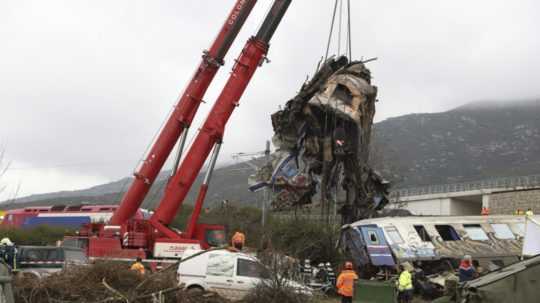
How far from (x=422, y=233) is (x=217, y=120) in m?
8.57

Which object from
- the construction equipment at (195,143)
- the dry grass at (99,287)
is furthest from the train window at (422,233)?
the dry grass at (99,287)

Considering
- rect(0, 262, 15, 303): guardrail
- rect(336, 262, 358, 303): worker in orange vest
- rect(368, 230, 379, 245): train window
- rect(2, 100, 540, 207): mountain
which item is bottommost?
rect(336, 262, 358, 303): worker in orange vest

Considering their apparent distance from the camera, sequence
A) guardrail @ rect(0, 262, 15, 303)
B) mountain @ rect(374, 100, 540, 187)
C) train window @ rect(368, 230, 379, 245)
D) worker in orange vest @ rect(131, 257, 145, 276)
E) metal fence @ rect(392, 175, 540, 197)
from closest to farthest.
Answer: guardrail @ rect(0, 262, 15, 303) < worker in orange vest @ rect(131, 257, 145, 276) < train window @ rect(368, 230, 379, 245) < metal fence @ rect(392, 175, 540, 197) < mountain @ rect(374, 100, 540, 187)

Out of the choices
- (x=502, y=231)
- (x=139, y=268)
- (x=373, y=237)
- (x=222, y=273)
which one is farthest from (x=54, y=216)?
(x=502, y=231)

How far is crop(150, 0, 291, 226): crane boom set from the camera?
20391mm

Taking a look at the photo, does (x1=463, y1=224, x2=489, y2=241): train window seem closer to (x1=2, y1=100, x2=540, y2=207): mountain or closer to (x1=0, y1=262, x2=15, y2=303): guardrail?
(x1=0, y1=262, x2=15, y2=303): guardrail

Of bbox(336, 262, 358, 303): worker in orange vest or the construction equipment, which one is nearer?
bbox(336, 262, 358, 303): worker in orange vest

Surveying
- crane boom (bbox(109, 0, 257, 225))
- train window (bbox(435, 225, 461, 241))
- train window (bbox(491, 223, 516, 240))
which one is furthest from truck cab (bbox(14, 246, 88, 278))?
train window (bbox(491, 223, 516, 240))

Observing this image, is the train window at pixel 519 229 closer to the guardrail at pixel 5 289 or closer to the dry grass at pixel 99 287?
the dry grass at pixel 99 287

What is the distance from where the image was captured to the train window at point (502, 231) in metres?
22.5

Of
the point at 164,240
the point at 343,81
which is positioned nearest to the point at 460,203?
the point at 343,81

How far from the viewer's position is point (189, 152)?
67.8 feet

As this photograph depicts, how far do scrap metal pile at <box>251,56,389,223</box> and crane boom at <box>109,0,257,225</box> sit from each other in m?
3.71

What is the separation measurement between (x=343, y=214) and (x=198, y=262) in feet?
35.4
